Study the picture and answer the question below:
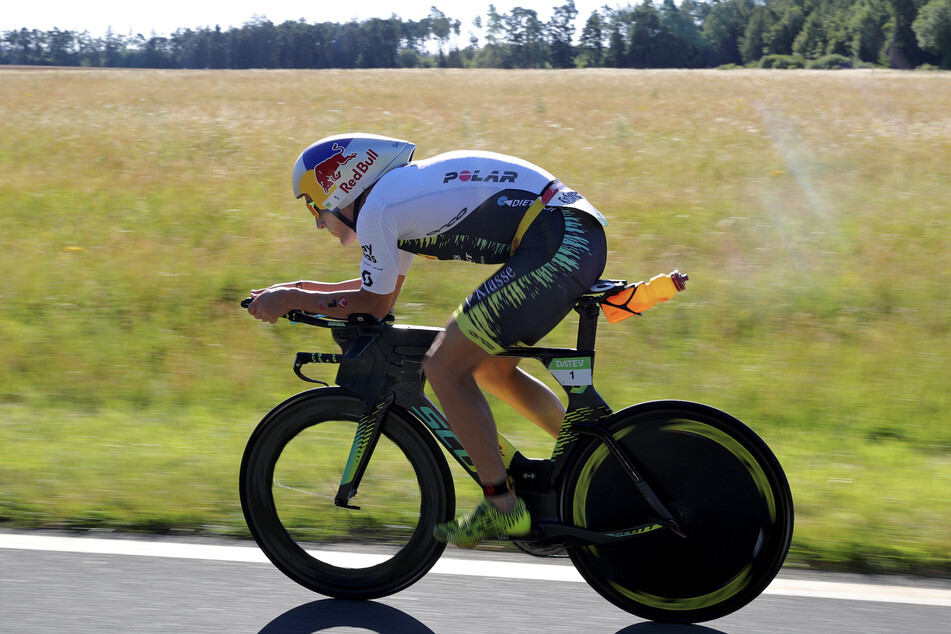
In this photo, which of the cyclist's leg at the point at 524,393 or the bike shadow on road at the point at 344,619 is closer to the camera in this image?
the bike shadow on road at the point at 344,619

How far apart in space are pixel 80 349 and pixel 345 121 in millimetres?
13445

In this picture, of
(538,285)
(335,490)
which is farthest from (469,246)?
(335,490)

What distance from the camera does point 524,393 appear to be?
11.4 ft

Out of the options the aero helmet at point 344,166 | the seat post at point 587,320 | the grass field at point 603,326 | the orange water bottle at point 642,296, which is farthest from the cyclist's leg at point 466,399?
the grass field at point 603,326

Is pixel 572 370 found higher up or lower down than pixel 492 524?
higher up

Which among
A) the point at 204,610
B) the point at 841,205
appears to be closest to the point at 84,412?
the point at 204,610

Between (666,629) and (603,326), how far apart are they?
149 inches

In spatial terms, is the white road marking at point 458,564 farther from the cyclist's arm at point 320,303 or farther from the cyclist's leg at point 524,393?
the cyclist's arm at point 320,303

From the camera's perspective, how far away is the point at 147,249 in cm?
868

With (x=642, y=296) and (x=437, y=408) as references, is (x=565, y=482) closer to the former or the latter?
(x=437, y=408)

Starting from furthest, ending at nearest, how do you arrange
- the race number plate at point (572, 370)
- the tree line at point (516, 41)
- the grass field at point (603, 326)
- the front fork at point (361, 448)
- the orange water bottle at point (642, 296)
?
1. the tree line at point (516, 41)
2. the grass field at point (603, 326)
3. the front fork at point (361, 448)
4. the race number plate at point (572, 370)
5. the orange water bottle at point (642, 296)

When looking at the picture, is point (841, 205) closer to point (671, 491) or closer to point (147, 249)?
point (147, 249)

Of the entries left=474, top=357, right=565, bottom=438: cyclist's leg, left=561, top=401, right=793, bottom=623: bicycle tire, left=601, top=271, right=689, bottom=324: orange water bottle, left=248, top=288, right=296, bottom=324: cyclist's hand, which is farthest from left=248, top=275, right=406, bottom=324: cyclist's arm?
left=561, top=401, right=793, bottom=623: bicycle tire

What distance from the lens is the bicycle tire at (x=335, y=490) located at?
131 inches
